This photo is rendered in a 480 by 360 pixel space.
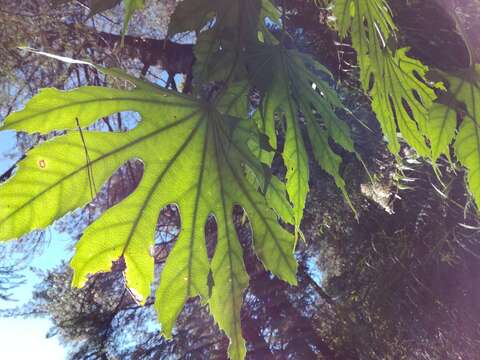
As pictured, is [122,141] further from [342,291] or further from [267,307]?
[267,307]

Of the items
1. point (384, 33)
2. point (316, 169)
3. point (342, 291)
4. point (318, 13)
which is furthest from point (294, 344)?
point (384, 33)

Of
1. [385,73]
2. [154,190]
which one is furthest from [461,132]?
[154,190]

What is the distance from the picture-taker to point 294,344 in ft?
Result: 12.2

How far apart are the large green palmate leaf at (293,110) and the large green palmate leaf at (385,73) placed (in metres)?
0.08

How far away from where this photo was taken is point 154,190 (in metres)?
0.52

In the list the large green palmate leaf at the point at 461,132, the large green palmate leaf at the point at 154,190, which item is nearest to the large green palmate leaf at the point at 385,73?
the large green palmate leaf at the point at 461,132

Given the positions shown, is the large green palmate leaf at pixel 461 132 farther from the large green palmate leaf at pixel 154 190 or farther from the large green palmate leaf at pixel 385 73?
the large green palmate leaf at pixel 154 190

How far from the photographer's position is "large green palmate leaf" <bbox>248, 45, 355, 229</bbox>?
26.2 inches

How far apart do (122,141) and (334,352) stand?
3359mm

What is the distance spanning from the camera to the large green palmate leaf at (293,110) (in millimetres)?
667

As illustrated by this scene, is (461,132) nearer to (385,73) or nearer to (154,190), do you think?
(385,73)

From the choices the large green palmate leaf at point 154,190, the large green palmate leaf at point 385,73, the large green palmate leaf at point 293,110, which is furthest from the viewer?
the large green palmate leaf at point 385,73

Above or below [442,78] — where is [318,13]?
above

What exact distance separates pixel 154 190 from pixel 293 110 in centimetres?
28
